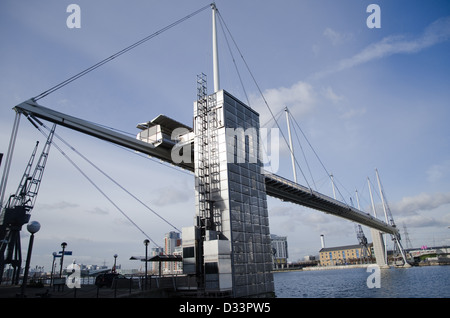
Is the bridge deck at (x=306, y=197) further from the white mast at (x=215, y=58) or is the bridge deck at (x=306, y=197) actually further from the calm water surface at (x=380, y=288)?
the calm water surface at (x=380, y=288)

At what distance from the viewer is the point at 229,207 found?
29.7 metres

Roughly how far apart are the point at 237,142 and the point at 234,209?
26.2ft

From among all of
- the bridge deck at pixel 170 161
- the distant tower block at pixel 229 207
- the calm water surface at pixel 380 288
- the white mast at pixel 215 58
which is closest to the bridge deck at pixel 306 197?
the bridge deck at pixel 170 161

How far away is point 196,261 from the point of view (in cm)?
2838

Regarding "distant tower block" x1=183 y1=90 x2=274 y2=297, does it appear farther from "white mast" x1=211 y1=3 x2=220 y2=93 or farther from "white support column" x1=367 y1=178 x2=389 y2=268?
"white support column" x1=367 y1=178 x2=389 y2=268

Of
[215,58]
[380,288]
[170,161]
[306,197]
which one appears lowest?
[380,288]

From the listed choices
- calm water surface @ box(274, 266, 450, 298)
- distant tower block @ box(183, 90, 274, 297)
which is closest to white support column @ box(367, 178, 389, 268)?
calm water surface @ box(274, 266, 450, 298)

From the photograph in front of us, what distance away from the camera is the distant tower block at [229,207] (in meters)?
27.7

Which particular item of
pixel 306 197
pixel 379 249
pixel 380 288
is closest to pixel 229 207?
pixel 306 197

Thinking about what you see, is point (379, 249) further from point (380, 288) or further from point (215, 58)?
point (215, 58)
